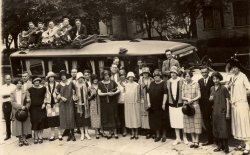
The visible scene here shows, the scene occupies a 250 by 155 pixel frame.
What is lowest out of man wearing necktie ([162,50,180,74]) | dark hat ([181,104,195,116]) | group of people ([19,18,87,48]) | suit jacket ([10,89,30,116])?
dark hat ([181,104,195,116])

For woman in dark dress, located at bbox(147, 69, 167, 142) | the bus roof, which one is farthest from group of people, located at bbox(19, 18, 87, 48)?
woman in dark dress, located at bbox(147, 69, 167, 142)

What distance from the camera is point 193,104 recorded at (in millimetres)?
7129

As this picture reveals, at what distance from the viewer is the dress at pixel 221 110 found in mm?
6613

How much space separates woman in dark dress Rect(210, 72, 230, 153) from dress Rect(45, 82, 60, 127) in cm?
361

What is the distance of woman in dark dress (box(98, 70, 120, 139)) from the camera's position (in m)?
8.22

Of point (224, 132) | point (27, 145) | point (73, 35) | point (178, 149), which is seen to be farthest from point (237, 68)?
point (73, 35)

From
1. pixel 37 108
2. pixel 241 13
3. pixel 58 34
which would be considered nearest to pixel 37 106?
pixel 37 108

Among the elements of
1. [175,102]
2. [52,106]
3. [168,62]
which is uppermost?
[168,62]

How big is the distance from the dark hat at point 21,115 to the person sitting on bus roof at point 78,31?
11.5ft

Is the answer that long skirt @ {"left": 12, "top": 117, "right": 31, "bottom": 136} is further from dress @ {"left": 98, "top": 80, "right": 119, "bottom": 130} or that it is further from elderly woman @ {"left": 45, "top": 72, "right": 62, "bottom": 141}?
dress @ {"left": 98, "top": 80, "right": 119, "bottom": 130}

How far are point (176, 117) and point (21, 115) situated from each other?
131 inches

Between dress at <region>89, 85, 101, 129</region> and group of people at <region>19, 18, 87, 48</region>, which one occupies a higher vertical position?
group of people at <region>19, 18, 87, 48</region>

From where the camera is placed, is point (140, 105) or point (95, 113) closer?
point (140, 105)

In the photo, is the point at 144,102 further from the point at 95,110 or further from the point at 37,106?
the point at 37,106
